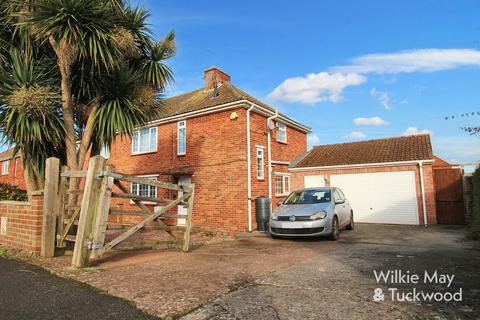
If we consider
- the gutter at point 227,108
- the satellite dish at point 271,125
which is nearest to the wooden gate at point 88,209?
the gutter at point 227,108

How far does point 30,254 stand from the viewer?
5922 millimetres

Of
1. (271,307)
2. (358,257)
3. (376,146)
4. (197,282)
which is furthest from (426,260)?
(376,146)

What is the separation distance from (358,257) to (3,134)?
7774mm

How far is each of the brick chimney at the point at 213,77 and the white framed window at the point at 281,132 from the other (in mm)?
3734

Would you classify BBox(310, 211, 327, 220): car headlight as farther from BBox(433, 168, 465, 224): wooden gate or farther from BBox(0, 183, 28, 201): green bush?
BBox(0, 183, 28, 201): green bush

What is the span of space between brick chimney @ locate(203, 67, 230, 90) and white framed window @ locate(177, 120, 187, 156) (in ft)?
9.59

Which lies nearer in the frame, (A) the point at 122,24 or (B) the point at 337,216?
(A) the point at 122,24

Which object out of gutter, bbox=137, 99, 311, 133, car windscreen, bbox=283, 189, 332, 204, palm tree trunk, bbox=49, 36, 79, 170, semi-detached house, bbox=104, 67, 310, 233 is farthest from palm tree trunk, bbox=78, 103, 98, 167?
car windscreen, bbox=283, 189, 332, 204

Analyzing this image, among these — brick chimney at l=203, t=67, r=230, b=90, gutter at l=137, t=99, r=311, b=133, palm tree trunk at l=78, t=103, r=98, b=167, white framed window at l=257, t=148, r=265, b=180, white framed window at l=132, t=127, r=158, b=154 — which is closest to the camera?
palm tree trunk at l=78, t=103, r=98, b=167

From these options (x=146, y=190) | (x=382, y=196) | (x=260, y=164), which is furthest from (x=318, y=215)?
(x=146, y=190)

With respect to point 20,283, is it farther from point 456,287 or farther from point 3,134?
point 456,287

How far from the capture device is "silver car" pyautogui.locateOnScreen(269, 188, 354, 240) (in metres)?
8.26

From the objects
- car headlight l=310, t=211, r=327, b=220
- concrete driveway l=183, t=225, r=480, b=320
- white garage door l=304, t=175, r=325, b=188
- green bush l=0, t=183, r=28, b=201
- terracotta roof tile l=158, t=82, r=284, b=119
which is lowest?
concrete driveway l=183, t=225, r=480, b=320

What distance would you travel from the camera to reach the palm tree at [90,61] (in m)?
6.13
